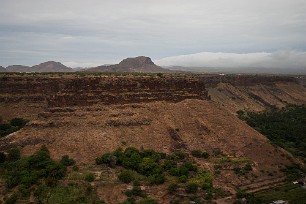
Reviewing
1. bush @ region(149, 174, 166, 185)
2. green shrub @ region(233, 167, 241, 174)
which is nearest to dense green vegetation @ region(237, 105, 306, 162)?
green shrub @ region(233, 167, 241, 174)

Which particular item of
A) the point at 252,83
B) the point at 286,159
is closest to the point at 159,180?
the point at 286,159

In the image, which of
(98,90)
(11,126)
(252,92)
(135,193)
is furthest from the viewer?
(252,92)

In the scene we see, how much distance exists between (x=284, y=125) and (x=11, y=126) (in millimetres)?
57242

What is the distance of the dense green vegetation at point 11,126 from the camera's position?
178 feet

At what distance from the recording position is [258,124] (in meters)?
80.0

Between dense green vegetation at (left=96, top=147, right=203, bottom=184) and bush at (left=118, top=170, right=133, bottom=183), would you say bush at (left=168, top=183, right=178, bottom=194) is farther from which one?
bush at (left=118, top=170, right=133, bottom=183)

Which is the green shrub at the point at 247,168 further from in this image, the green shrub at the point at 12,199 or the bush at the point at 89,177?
the green shrub at the point at 12,199

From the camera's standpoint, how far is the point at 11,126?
56562mm

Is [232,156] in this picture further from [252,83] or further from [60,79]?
[252,83]

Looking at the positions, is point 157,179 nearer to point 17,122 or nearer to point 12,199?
point 12,199

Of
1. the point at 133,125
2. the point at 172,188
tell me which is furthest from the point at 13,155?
the point at 172,188

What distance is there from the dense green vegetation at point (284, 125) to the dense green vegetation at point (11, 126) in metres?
41.7

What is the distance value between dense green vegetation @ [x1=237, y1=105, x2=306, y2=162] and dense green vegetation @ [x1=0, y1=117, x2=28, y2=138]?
4165cm

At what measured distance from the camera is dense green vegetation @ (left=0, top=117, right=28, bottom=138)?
54.3 metres
